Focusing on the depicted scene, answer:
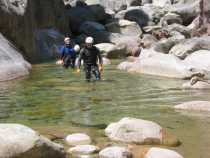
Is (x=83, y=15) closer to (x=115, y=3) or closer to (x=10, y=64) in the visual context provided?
(x=115, y=3)

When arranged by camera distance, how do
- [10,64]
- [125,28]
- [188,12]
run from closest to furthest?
[10,64], [125,28], [188,12]

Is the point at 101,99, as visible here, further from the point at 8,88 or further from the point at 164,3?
the point at 164,3

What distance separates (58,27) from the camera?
1364 inches

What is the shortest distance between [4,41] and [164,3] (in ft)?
129

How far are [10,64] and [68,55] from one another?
7.59 feet

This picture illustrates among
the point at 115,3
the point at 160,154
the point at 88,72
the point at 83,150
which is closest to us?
the point at 160,154

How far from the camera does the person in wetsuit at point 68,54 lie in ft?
65.6

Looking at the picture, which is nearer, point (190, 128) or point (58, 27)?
point (190, 128)

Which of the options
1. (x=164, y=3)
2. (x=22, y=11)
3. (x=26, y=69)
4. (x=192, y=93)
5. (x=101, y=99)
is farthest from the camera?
(x=164, y=3)

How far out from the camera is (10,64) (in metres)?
19.2

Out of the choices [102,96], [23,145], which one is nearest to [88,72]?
[102,96]

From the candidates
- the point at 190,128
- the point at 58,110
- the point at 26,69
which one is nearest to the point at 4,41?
the point at 26,69

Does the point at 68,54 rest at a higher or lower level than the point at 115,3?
higher

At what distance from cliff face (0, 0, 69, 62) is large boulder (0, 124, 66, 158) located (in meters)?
17.1
